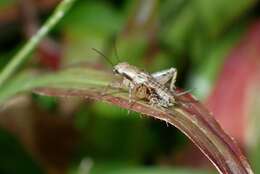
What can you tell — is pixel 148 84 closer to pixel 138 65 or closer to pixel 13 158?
pixel 138 65

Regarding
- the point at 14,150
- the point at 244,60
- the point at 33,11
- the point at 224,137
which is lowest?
the point at 224,137

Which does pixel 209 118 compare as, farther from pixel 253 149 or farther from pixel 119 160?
pixel 119 160

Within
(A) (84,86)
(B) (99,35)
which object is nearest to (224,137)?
(A) (84,86)

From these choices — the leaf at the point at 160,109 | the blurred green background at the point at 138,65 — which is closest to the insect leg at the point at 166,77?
the leaf at the point at 160,109

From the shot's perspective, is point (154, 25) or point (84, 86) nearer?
point (84, 86)

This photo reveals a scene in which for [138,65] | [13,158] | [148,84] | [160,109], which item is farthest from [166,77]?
[13,158]

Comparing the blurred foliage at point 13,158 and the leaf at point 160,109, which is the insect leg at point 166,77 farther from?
the blurred foliage at point 13,158

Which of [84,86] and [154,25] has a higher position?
[154,25]

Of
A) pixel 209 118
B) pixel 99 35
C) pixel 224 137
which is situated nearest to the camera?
pixel 224 137
